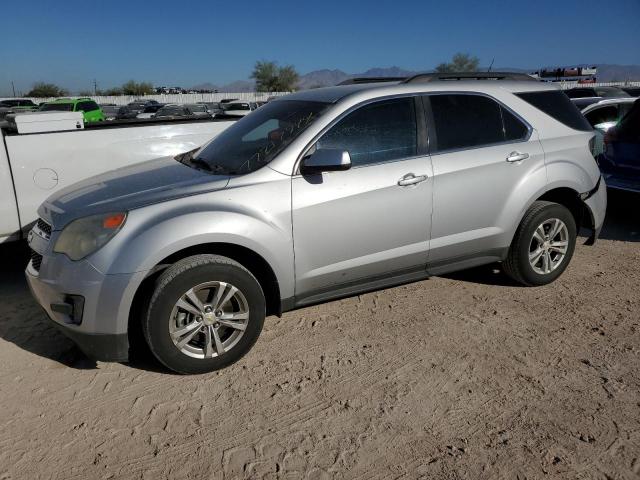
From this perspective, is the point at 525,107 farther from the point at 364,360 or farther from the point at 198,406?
the point at 198,406

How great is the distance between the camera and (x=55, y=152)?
4.88 meters

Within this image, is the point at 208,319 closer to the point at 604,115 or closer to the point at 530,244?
the point at 530,244

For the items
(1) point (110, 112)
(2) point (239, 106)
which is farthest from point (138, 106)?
(2) point (239, 106)

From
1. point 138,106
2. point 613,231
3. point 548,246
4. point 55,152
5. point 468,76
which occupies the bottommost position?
point 613,231

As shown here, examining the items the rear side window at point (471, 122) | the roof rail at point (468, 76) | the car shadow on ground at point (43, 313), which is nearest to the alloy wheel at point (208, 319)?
the car shadow on ground at point (43, 313)

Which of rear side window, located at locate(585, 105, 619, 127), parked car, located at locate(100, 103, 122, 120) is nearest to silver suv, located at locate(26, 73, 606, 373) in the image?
rear side window, located at locate(585, 105, 619, 127)

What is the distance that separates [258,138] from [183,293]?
4.61ft

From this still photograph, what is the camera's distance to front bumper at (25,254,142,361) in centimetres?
301

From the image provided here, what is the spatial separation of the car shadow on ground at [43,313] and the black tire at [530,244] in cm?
25

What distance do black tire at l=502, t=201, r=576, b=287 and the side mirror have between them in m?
1.78

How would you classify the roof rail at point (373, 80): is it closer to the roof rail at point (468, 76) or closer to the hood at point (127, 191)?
the roof rail at point (468, 76)

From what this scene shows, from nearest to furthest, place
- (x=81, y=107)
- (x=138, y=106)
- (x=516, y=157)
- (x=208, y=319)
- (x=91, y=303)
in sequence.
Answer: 1. (x=91, y=303)
2. (x=208, y=319)
3. (x=516, y=157)
4. (x=81, y=107)
5. (x=138, y=106)

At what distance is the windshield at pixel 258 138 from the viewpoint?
11.9 ft

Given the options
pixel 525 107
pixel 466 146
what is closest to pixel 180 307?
pixel 466 146
